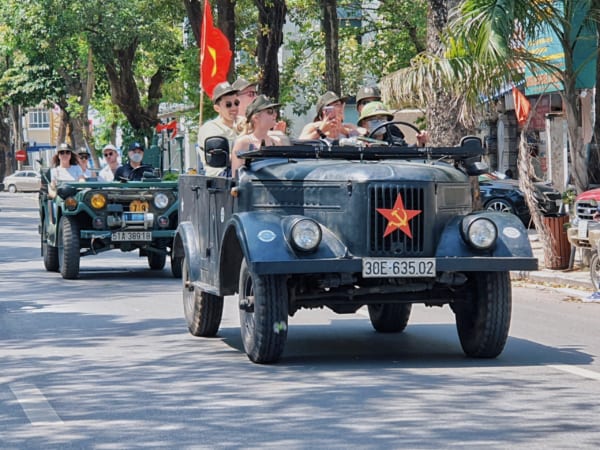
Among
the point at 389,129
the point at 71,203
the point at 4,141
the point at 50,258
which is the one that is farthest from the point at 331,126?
the point at 4,141

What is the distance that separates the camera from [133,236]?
1877 centimetres

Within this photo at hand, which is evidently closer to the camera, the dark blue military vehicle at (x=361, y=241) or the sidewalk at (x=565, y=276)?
the dark blue military vehicle at (x=361, y=241)

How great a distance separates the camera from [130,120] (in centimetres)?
5081

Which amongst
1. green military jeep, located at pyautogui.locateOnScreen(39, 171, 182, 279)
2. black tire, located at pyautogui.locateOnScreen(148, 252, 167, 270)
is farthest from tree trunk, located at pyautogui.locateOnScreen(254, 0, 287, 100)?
green military jeep, located at pyautogui.locateOnScreen(39, 171, 182, 279)

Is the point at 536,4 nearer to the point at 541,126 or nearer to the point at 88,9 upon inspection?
the point at 541,126


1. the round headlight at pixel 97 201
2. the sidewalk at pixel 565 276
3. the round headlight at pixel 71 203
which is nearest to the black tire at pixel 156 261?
the round headlight at pixel 97 201

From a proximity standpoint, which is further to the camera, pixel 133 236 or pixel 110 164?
pixel 110 164

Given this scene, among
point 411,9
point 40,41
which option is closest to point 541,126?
point 411,9

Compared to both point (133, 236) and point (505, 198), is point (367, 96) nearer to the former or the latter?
point (133, 236)

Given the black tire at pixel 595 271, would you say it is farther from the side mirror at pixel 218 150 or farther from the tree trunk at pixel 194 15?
the tree trunk at pixel 194 15

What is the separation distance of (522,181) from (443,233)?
9513 millimetres

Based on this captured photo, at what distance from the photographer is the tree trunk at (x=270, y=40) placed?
93.0 ft

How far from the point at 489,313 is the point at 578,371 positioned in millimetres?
785

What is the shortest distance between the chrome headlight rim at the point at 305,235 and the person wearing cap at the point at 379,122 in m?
2.10
